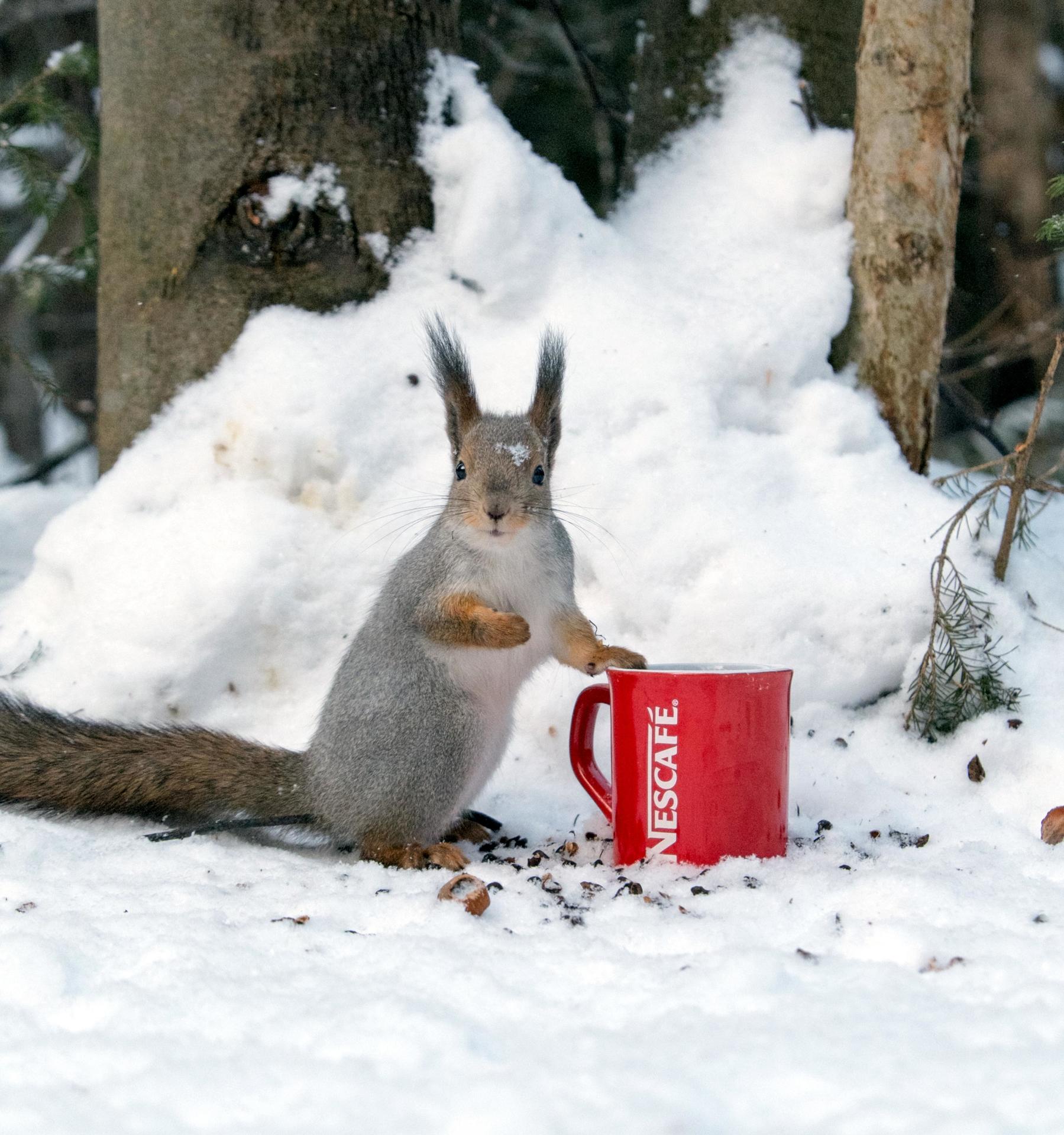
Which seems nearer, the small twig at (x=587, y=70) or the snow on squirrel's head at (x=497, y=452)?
the snow on squirrel's head at (x=497, y=452)

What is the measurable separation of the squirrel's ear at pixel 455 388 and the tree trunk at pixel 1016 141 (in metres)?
2.61

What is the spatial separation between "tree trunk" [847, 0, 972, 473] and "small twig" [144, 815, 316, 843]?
1401 millimetres

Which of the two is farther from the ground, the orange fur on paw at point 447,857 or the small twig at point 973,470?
the small twig at point 973,470

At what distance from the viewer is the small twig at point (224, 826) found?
1720mm

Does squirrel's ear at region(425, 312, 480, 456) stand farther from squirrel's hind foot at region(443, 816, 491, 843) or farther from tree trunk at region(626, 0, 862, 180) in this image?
tree trunk at region(626, 0, 862, 180)

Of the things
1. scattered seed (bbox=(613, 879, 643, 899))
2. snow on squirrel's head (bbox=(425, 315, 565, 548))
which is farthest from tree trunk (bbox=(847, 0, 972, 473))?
scattered seed (bbox=(613, 879, 643, 899))

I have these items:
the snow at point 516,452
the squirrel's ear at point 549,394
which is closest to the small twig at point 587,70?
the squirrel's ear at point 549,394

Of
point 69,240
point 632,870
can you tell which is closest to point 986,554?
point 632,870

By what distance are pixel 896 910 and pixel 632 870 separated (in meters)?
0.38

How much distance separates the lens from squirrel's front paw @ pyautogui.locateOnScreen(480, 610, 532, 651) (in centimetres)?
167

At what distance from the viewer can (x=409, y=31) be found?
2.42 meters

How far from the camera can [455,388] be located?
5.99 feet

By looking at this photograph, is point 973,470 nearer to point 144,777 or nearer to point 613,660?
point 613,660

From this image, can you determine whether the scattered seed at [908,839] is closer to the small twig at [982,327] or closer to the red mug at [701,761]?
the red mug at [701,761]
